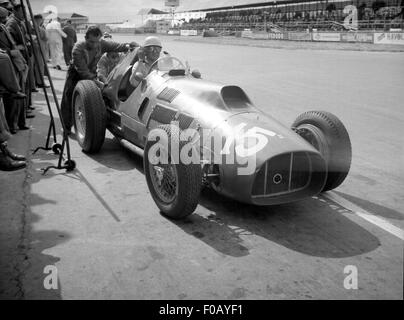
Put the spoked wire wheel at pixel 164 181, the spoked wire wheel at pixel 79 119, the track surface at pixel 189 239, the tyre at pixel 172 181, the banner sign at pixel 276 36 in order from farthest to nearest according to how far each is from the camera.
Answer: the banner sign at pixel 276 36, the spoked wire wheel at pixel 79 119, the spoked wire wheel at pixel 164 181, the tyre at pixel 172 181, the track surface at pixel 189 239

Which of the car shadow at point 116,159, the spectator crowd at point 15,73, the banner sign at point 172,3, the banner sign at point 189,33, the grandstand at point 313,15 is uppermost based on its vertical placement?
the banner sign at point 172,3

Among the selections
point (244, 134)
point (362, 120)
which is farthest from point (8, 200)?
point (362, 120)

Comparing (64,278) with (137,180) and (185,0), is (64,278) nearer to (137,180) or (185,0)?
(137,180)

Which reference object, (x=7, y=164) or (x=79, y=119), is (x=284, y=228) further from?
Result: (x=79, y=119)

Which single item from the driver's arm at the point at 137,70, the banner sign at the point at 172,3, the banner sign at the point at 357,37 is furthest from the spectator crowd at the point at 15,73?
the banner sign at the point at 172,3

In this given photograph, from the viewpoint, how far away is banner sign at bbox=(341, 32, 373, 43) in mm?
26328

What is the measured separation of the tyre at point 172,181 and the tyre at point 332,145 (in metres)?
1.52

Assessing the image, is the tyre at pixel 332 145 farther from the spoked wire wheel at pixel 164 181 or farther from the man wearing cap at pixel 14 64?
the man wearing cap at pixel 14 64

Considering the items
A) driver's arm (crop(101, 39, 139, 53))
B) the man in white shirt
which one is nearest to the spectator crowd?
driver's arm (crop(101, 39, 139, 53))

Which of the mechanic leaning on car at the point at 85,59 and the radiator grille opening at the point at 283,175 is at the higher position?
the mechanic leaning on car at the point at 85,59

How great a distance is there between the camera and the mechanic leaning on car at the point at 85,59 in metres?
7.00

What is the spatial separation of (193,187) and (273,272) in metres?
1.04

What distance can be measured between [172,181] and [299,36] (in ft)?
97.9

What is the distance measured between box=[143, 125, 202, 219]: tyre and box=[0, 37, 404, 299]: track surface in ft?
0.58
